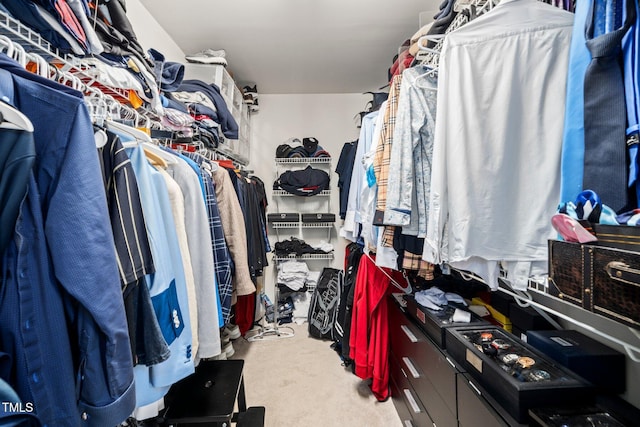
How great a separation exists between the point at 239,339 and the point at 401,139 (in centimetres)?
223

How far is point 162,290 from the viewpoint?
0.73 meters

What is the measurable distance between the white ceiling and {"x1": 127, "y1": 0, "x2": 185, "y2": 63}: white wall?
0.13 ft

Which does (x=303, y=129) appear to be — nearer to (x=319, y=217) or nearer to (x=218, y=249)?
(x=319, y=217)

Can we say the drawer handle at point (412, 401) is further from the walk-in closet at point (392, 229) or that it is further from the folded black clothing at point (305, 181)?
the folded black clothing at point (305, 181)

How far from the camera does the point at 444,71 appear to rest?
0.79 metres

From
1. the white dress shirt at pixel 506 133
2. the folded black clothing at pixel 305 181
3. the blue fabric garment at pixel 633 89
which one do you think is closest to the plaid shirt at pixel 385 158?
the white dress shirt at pixel 506 133

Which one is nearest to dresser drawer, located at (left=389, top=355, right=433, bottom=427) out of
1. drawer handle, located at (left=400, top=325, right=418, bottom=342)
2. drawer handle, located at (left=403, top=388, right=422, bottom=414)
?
drawer handle, located at (left=403, top=388, right=422, bottom=414)

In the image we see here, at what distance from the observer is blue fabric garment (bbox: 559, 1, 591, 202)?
56 cm

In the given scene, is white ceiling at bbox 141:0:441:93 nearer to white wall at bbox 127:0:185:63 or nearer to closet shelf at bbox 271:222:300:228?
white wall at bbox 127:0:185:63

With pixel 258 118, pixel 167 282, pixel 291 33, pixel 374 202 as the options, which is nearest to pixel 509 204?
pixel 374 202

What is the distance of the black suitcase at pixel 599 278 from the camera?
0.40 m

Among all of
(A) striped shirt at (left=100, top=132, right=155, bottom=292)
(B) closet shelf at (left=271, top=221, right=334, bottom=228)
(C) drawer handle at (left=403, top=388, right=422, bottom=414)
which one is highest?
(A) striped shirt at (left=100, top=132, right=155, bottom=292)

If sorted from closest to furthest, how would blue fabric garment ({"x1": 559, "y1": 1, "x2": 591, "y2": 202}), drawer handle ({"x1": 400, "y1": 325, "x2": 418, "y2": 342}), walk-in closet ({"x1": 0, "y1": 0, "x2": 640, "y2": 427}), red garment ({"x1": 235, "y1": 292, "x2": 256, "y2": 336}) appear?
walk-in closet ({"x1": 0, "y1": 0, "x2": 640, "y2": 427}) < blue fabric garment ({"x1": 559, "y1": 1, "x2": 591, "y2": 202}) < drawer handle ({"x1": 400, "y1": 325, "x2": 418, "y2": 342}) < red garment ({"x1": 235, "y1": 292, "x2": 256, "y2": 336})

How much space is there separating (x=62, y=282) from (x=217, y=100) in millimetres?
1627
